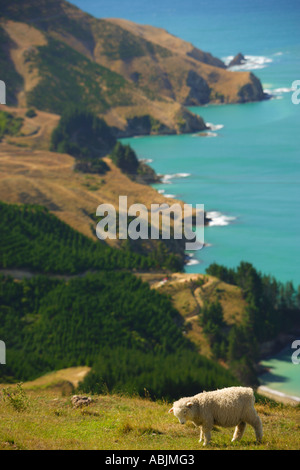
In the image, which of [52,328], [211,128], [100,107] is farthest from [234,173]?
[52,328]

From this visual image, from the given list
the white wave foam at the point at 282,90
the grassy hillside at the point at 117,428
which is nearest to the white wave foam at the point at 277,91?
the white wave foam at the point at 282,90

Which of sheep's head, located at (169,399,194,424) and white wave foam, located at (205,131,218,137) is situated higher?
white wave foam, located at (205,131,218,137)

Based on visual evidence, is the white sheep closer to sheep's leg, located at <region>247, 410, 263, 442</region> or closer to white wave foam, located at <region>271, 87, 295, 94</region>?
sheep's leg, located at <region>247, 410, 263, 442</region>

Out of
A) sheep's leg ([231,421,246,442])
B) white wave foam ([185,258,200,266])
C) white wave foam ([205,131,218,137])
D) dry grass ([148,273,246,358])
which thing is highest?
white wave foam ([205,131,218,137])

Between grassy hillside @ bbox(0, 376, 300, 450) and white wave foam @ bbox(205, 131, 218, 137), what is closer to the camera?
grassy hillside @ bbox(0, 376, 300, 450)

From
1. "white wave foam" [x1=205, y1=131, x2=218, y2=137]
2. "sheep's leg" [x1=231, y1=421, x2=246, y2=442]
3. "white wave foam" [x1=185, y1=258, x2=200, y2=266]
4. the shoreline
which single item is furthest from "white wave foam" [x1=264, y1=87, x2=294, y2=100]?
"sheep's leg" [x1=231, y1=421, x2=246, y2=442]

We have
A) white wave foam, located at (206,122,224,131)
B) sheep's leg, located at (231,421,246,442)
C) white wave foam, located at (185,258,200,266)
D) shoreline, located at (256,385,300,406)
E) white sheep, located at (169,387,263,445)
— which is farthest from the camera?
white wave foam, located at (206,122,224,131)
